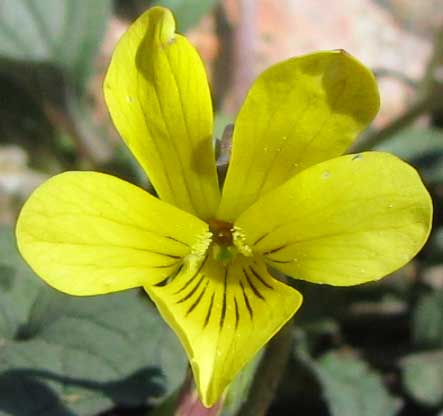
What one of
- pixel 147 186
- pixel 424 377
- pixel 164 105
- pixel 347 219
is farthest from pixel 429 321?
pixel 164 105

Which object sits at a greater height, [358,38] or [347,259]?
[347,259]

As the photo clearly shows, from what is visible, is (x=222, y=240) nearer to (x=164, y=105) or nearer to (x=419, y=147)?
(x=164, y=105)

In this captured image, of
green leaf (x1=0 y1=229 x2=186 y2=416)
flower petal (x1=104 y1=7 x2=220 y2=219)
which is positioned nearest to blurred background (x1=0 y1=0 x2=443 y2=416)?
green leaf (x1=0 y1=229 x2=186 y2=416)

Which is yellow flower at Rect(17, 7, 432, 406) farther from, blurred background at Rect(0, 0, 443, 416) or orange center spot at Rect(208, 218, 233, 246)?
blurred background at Rect(0, 0, 443, 416)

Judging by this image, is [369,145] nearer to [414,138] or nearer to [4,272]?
[414,138]

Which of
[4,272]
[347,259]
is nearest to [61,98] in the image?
[4,272]

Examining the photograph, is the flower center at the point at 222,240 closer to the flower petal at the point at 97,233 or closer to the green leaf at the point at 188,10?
the flower petal at the point at 97,233
